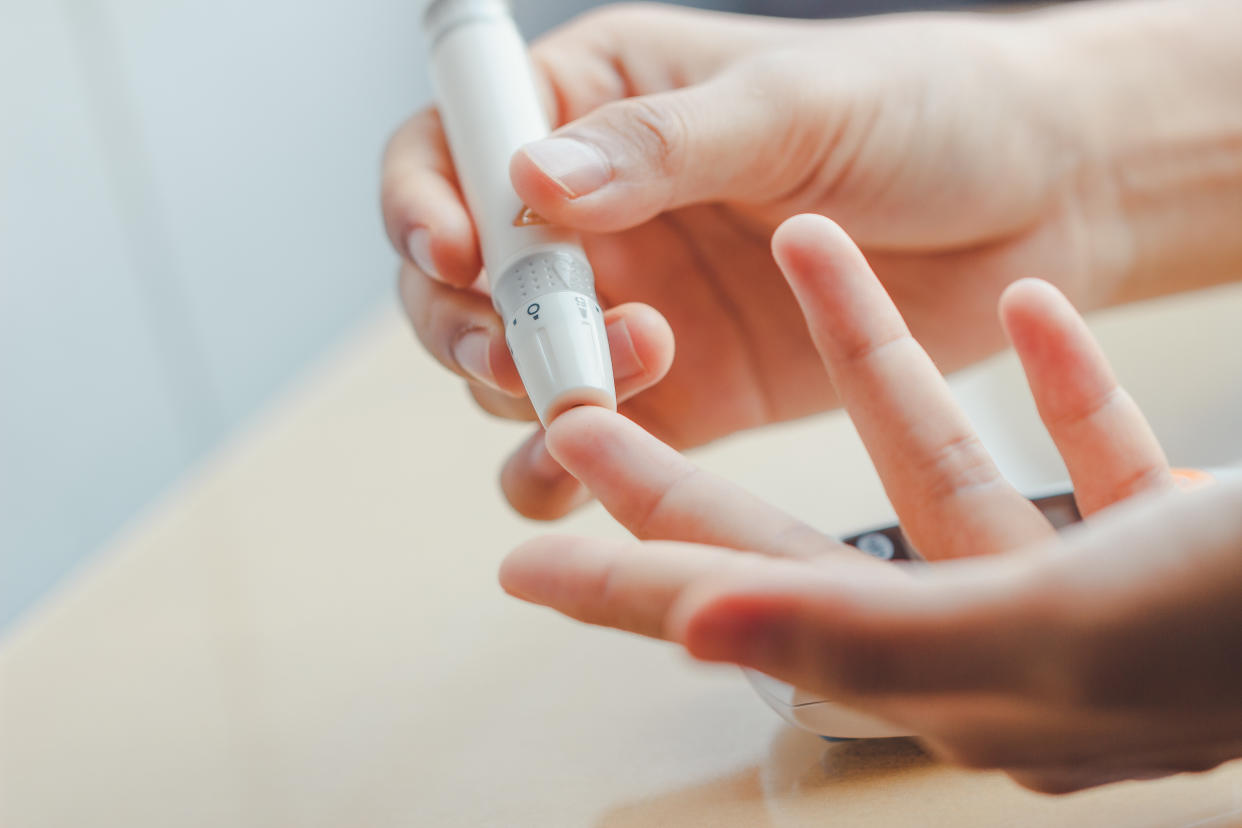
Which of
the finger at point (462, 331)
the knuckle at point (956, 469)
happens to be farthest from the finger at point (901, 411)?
the finger at point (462, 331)

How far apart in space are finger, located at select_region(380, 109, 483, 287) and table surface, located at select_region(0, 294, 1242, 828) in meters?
0.13

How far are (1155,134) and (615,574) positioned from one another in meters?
0.43

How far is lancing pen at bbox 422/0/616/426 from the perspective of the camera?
28 centimetres

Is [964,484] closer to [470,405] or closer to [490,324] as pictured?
[490,324]

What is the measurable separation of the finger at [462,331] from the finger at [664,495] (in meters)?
0.12

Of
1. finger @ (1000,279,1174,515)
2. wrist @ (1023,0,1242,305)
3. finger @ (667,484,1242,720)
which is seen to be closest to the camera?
finger @ (667,484,1242,720)

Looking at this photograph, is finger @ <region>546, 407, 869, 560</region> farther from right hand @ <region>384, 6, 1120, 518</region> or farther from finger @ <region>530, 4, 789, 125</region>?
finger @ <region>530, 4, 789, 125</region>

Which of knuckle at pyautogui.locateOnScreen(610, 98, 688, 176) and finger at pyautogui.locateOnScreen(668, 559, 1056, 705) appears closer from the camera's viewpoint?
finger at pyautogui.locateOnScreen(668, 559, 1056, 705)

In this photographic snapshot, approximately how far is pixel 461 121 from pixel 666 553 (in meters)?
0.24

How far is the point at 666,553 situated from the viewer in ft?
0.61

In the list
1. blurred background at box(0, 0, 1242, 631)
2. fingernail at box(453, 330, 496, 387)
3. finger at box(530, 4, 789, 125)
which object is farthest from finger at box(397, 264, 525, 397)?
blurred background at box(0, 0, 1242, 631)

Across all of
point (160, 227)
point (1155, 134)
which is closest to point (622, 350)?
point (1155, 134)

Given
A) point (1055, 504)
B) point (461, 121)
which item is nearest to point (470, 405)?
point (461, 121)

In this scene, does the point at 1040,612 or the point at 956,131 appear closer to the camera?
the point at 1040,612
